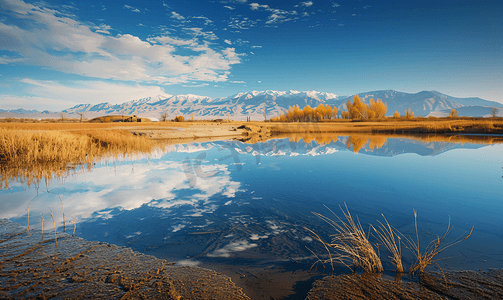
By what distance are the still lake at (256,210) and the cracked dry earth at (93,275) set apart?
1.26 ft

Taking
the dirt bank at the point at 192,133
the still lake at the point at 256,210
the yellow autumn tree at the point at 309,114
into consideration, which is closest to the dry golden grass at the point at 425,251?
the still lake at the point at 256,210

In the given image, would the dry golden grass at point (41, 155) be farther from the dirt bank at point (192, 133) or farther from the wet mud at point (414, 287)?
the dirt bank at point (192, 133)

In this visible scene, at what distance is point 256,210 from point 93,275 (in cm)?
404

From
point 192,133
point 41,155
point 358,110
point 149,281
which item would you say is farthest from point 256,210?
point 358,110

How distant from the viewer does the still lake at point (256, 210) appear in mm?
4062

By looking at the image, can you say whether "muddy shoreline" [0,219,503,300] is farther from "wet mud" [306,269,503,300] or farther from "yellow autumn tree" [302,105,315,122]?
"yellow autumn tree" [302,105,315,122]

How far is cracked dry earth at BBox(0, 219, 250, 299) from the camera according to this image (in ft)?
9.38

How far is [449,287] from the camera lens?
315 centimetres

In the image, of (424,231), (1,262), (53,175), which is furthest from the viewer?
(53,175)

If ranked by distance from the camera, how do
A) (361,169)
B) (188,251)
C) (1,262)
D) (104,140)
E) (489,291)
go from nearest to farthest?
(489,291)
(1,262)
(188,251)
(361,169)
(104,140)

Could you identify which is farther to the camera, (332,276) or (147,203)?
(147,203)

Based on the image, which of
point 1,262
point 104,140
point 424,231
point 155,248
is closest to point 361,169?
point 424,231

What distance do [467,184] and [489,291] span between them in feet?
28.9

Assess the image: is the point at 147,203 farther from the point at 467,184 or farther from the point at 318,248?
the point at 467,184
